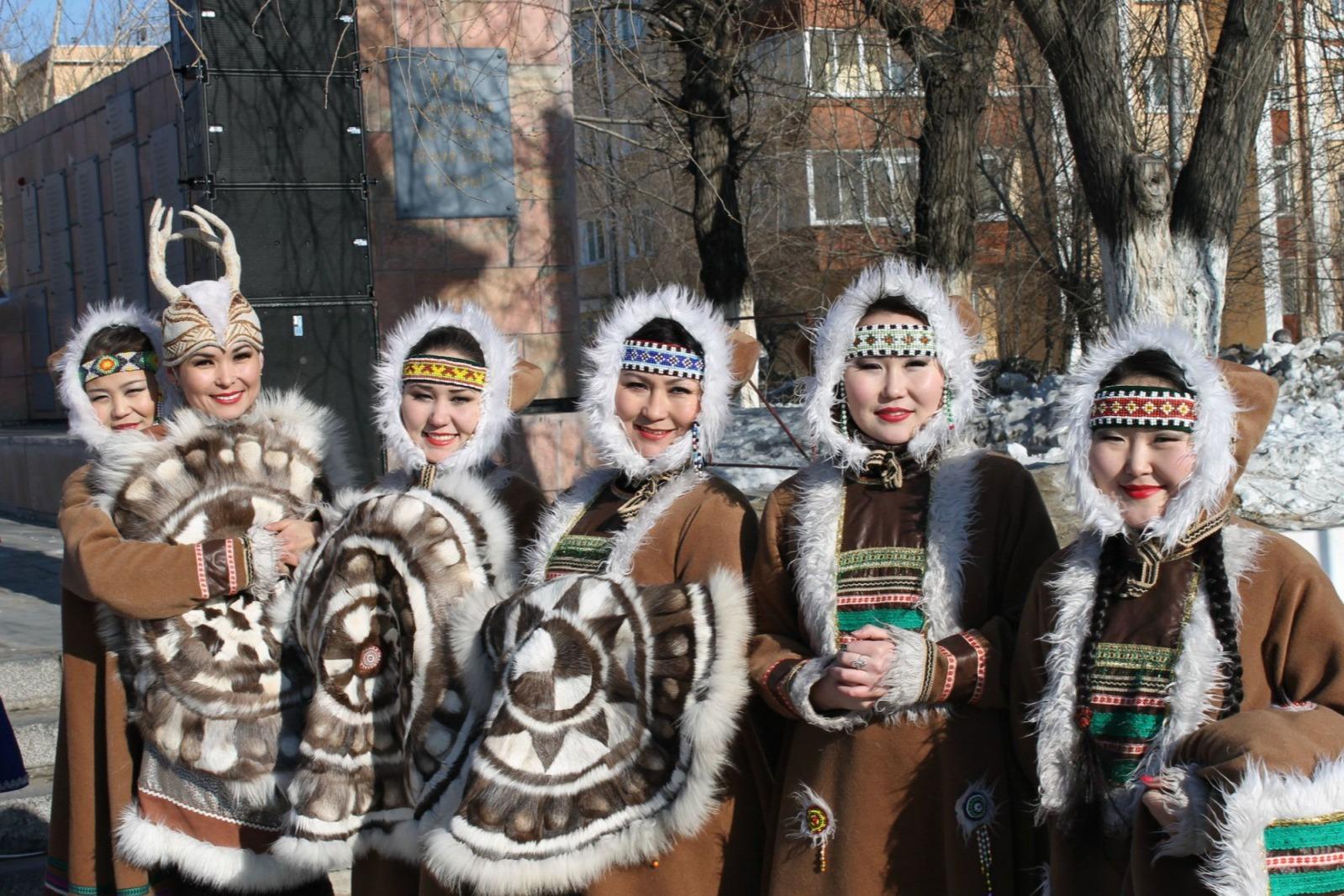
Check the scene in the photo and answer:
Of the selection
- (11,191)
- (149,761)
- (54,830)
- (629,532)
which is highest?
(11,191)

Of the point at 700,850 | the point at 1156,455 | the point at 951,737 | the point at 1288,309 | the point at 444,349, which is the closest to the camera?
the point at 1156,455

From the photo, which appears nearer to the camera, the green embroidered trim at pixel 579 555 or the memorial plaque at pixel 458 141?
the green embroidered trim at pixel 579 555

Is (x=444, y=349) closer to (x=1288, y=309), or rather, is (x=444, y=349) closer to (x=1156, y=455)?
(x=1156, y=455)

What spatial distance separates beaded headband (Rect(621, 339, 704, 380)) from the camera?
3.04m

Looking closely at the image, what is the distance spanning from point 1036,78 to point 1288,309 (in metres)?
9.68

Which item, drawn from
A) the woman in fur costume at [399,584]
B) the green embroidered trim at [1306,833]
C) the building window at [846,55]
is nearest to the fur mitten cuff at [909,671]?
the green embroidered trim at [1306,833]

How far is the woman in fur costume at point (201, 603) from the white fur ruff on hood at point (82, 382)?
15 cm

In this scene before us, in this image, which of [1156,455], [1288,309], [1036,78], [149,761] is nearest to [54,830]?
[149,761]

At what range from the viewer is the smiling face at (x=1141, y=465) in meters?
2.35

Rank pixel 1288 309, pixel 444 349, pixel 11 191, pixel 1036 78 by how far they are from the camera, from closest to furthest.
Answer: pixel 444 349 → pixel 1036 78 → pixel 11 191 → pixel 1288 309

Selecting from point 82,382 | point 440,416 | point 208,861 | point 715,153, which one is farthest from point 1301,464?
point 715,153

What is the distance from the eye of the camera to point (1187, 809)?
6.84 feet

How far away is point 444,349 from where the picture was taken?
10.8 feet

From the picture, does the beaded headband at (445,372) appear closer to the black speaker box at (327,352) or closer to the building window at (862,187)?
the black speaker box at (327,352)
